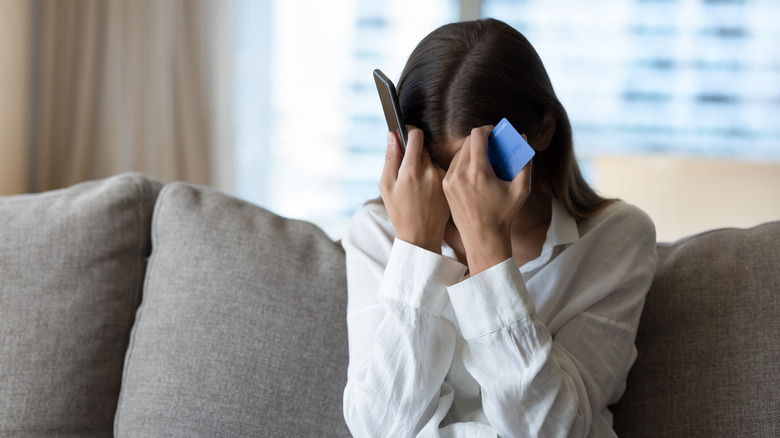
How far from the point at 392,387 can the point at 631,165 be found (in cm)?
134

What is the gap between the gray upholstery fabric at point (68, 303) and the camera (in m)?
1.04

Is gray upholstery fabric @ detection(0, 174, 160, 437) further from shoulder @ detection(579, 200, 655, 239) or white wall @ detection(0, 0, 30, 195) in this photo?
white wall @ detection(0, 0, 30, 195)

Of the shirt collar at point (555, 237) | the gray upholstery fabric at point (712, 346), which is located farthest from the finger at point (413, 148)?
the gray upholstery fabric at point (712, 346)

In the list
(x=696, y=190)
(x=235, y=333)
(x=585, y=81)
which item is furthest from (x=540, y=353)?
(x=585, y=81)

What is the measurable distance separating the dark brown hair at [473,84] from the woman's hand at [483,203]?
0.20 feet

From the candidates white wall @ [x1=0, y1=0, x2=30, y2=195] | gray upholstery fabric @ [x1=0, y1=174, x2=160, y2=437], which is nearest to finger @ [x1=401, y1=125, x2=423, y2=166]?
gray upholstery fabric @ [x1=0, y1=174, x2=160, y2=437]

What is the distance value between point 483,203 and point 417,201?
0.28 ft

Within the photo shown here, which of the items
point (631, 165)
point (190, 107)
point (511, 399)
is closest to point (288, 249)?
point (511, 399)

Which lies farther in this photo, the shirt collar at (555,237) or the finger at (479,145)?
the shirt collar at (555,237)

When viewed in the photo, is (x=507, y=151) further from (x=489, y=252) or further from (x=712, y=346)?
(x=712, y=346)

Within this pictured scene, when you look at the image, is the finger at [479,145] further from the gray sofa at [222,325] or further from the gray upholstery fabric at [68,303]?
the gray upholstery fabric at [68,303]

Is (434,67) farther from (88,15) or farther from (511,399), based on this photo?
(88,15)

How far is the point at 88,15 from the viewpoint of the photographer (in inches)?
102

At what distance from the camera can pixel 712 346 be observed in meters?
0.94
